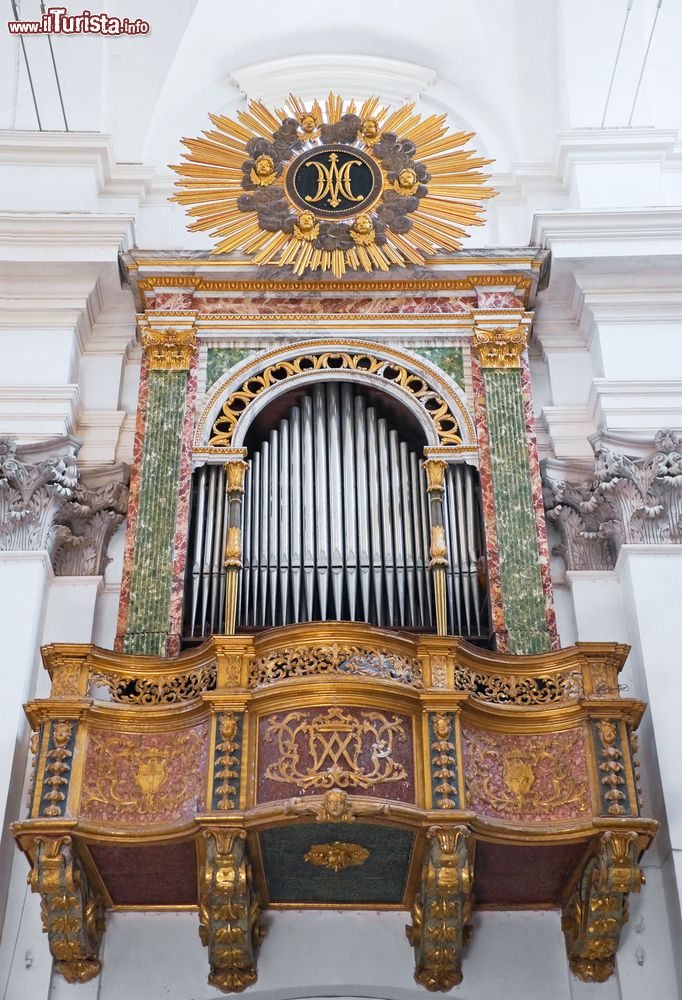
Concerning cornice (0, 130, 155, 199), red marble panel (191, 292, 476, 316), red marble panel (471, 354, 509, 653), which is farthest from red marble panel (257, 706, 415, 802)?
cornice (0, 130, 155, 199)

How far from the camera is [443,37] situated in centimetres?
1429

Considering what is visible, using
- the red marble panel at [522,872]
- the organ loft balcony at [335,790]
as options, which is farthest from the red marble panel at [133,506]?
the red marble panel at [522,872]

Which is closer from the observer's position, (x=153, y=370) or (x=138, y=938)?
(x=138, y=938)

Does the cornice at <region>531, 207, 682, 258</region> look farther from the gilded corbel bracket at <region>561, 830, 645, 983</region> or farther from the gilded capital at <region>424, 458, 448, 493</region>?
the gilded corbel bracket at <region>561, 830, 645, 983</region>

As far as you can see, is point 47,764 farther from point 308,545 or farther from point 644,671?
point 644,671

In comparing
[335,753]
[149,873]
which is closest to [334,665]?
[335,753]

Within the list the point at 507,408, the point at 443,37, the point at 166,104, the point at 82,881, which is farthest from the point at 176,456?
the point at 443,37

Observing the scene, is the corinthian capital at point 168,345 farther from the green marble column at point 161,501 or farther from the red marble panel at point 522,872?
the red marble panel at point 522,872

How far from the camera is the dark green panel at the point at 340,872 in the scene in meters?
9.02

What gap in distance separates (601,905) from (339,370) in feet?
15.3

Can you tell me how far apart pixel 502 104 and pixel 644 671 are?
6250mm

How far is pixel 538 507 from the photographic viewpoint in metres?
11.2

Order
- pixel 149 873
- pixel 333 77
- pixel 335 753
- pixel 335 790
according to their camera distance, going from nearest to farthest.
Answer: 1. pixel 335 790
2. pixel 335 753
3. pixel 149 873
4. pixel 333 77

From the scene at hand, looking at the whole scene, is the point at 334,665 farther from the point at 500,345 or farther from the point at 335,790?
the point at 500,345
